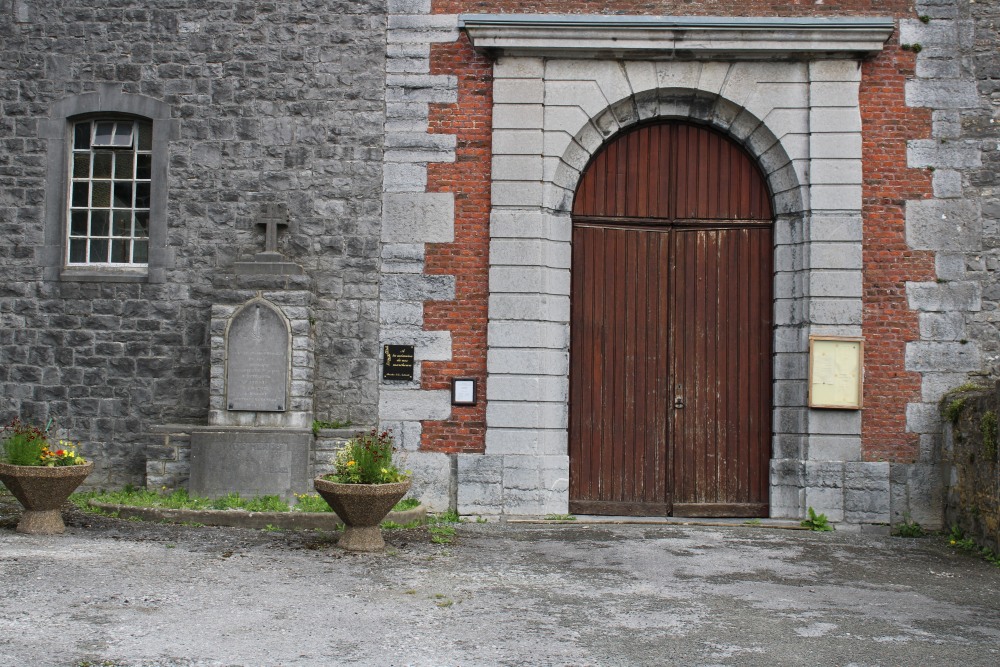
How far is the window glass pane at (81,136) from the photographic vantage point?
32.9ft

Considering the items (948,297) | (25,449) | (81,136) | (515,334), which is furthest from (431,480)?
(948,297)

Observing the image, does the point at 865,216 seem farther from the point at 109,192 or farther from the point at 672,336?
the point at 109,192

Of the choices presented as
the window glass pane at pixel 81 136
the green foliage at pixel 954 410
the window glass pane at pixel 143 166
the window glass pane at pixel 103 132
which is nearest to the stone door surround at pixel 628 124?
the green foliage at pixel 954 410

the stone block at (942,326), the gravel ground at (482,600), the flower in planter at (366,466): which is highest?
the stone block at (942,326)

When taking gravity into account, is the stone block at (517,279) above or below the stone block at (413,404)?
above

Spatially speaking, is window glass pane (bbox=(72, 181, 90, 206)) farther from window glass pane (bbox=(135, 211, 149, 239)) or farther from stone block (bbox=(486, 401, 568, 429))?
stone block (bbox=(486, 401, 568, 429))

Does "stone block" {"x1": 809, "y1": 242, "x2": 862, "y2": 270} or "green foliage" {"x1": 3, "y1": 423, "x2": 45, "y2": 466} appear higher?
"stone block" {"x1": 809, "y1": 242, "x2": 862, "y2": 270}

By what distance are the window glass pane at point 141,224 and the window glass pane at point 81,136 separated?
2.96ft

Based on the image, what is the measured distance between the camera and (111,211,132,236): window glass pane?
9.99 meters

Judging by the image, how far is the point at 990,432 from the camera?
791cm

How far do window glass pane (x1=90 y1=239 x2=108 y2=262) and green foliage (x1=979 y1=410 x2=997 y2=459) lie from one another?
842 cm

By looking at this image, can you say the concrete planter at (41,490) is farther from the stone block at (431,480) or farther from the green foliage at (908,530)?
the green foliage at (908,530)

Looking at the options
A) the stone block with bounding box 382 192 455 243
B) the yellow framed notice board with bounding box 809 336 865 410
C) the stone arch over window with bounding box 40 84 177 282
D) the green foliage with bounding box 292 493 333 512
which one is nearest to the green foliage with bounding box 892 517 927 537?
the yellow framed notice board with bounding box 809 336 865 410

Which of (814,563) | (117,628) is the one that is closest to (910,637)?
(814,563)
